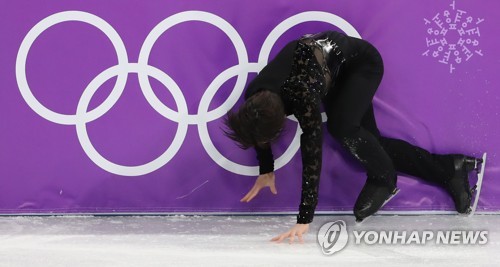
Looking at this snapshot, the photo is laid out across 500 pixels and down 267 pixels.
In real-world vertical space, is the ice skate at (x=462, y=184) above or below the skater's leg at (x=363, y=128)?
below

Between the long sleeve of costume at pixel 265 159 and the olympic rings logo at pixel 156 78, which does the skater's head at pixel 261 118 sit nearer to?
the long sleeve of costume at pixel 265 159

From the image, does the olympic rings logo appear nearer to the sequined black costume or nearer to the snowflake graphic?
the sequined black costume

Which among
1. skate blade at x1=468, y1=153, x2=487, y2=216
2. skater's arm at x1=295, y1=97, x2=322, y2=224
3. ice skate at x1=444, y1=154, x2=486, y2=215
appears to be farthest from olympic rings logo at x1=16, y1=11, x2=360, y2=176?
skate blade at x1=468, y1=153, x2=487, y2=216

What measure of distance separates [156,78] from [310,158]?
99cm

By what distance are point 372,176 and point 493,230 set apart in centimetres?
62

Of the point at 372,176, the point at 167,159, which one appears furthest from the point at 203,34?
the point at 372,176

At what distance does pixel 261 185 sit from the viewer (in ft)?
11.1

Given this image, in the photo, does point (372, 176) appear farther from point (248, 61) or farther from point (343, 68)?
point (248, 61)

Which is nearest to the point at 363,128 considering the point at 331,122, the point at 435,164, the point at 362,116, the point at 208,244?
the point at 362,116

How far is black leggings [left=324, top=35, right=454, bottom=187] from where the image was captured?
318 cm

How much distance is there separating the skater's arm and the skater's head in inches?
4.4

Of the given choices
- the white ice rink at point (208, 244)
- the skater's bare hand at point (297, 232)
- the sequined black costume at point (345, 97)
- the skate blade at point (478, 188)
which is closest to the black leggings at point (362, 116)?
the sequined black costume at point (345, 97)

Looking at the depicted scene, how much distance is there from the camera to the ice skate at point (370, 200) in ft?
10.6

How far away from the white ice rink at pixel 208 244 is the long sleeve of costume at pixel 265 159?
27 centimetres
